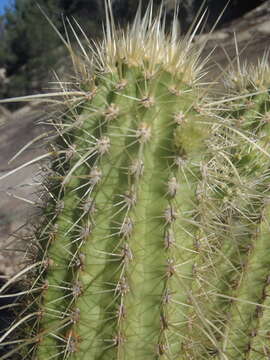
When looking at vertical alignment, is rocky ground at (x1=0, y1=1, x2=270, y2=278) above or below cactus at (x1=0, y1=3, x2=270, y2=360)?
below

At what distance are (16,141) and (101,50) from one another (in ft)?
14.9

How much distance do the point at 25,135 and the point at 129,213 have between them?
480 centimetres

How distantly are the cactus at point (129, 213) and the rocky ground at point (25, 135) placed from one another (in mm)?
1274

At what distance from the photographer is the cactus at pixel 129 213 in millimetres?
1437

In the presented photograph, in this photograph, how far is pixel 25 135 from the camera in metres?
6.01

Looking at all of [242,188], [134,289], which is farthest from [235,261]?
[134,289]

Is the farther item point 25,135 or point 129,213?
point 25,135

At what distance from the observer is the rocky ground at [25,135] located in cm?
378

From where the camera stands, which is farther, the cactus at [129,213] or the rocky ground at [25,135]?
the rocky ground at [25,135]

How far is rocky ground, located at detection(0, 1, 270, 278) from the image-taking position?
3.78m

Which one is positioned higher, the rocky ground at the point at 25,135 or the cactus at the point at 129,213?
the cactus at the point at 129,213

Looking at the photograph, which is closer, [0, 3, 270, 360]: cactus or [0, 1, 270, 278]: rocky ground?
[0, 3, 270, 360]: cactus

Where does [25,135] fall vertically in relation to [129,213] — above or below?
below

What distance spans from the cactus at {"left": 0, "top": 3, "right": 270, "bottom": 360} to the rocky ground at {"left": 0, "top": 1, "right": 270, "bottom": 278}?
127 cm
